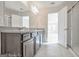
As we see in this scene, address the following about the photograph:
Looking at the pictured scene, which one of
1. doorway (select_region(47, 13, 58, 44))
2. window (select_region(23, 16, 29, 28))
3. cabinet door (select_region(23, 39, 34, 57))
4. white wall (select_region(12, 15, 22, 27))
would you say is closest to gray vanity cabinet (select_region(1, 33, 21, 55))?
cabinet door (select_region(23, 39, 34, 57))

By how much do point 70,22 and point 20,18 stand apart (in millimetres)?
2129

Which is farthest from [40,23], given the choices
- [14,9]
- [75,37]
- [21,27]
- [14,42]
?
[75,37]

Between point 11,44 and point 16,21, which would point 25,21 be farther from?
point 11,44

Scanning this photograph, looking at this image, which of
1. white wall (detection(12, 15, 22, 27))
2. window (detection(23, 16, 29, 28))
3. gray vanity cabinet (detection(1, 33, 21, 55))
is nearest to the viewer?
gray vanity cabinet (detection(1, 33, 21, 55))

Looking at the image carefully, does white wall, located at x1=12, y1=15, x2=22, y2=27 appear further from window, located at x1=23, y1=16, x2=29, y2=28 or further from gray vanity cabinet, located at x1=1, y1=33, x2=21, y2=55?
gray vanity cabinet, located at x1=1, y1=33, x2=21, y2=55

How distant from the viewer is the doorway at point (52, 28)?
9.04 ft

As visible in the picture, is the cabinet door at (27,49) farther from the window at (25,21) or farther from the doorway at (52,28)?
the doorway at (52,28)

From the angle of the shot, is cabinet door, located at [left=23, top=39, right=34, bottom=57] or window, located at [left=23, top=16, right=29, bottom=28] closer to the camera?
cabinet door, located at [left=23, top=39, right=34, bottom=57]

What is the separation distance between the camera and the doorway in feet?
9.04

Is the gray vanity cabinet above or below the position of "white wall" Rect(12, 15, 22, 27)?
below

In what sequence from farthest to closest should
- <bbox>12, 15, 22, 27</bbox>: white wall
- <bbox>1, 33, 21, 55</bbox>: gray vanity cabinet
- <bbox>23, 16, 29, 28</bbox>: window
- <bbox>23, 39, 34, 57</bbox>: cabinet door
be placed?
<bbox>23, 16, 29, 28</bbox>: window
<bbox>12, 15, 22, 27</bbox>: white wall
<bbox>23, 39, 34, 57</bbox>: cabinet door
<bbox>1, 33, 21, 55</bbox>: gray vanity cabinet

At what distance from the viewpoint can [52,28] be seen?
279cm

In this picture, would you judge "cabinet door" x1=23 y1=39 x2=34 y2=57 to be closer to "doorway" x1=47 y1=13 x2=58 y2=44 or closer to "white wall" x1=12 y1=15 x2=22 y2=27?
"white wall" x1=12 y1=15 x2=22 y2=27

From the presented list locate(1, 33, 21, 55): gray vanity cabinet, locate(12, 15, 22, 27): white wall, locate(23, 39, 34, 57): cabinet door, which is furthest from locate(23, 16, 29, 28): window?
locate(1, 33, 21, 55): gray vanity cabinet
